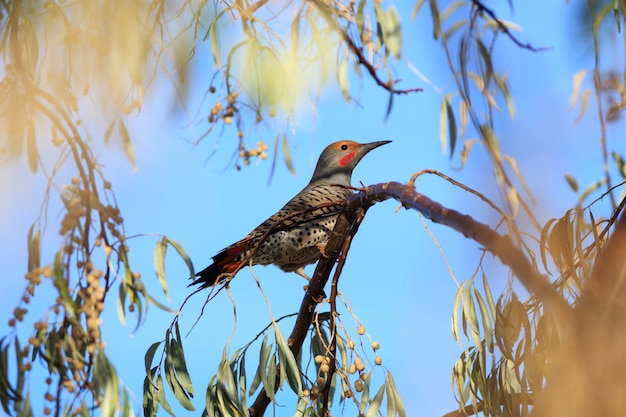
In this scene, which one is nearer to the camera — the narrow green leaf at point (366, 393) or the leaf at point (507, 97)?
the leaf at point (507, 97)

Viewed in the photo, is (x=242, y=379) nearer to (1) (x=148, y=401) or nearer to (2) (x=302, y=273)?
(1) (x=148, y=401)

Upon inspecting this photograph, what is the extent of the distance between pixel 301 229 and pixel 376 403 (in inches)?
61.1

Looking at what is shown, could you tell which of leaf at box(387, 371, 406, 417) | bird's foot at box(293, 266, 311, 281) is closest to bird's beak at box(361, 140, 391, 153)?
bird's foot at box(293, 266, 311, 281)

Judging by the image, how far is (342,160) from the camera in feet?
17.0

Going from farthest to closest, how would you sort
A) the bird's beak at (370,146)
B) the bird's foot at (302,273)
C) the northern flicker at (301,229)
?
the bird's beak at (370,146) → the bird's foot at (302,273) → the northern flicker at (301,229)

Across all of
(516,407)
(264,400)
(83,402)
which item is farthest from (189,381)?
(516,407)

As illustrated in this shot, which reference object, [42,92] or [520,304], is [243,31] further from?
[520,304]

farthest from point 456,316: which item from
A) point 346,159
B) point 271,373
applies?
point 346,159

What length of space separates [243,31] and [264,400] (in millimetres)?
1406

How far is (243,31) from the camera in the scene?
2.58 metres

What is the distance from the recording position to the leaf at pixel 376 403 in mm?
2611

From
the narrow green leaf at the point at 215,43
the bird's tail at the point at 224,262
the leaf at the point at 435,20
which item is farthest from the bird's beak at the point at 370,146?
the leaf at the point at 435,20

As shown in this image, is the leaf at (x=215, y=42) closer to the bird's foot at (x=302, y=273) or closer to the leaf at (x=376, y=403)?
the leaf at (x=376, y=403)

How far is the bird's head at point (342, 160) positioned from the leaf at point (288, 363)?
97.7 inches
